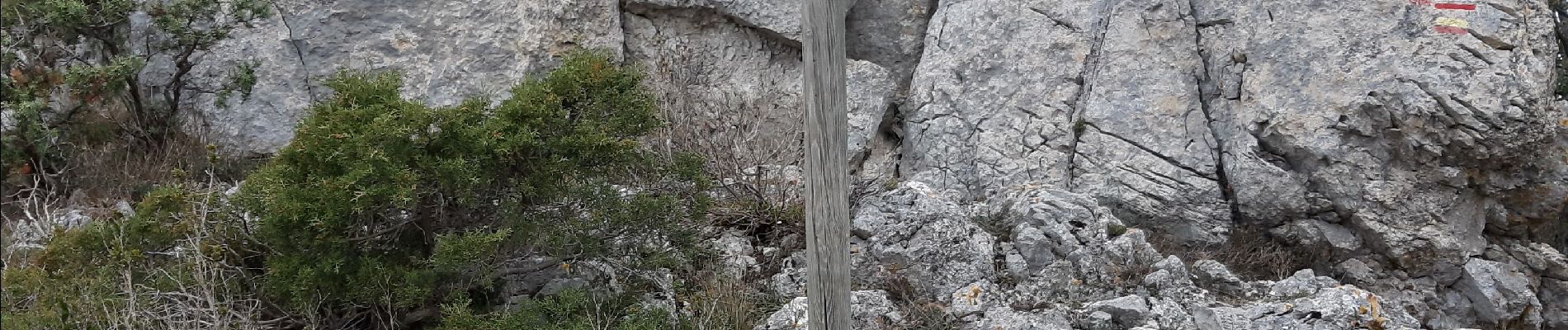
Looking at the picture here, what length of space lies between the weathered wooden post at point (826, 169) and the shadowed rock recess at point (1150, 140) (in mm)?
1190

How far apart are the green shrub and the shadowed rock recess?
39.4 inches

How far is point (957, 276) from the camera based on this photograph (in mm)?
5152

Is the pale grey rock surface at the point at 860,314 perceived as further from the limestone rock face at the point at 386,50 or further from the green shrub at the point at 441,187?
→ the limestone rock face at the point at 386,50

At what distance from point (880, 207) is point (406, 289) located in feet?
7.58

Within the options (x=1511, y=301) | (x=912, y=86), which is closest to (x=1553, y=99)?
(x=1511, y=301)

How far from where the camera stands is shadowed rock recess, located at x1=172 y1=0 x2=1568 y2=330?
516 centimetres

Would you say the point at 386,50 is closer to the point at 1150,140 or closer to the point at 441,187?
the point at 441,187

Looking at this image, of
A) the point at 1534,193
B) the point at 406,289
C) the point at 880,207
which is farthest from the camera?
the point at 1534,193

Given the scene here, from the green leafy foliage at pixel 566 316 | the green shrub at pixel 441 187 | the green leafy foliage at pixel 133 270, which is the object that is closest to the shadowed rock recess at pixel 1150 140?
the green leafy foliage at pixel 566 316

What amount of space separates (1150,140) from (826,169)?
11.6ft

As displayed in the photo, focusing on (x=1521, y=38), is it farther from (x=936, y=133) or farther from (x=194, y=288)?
(x=194, y=288)

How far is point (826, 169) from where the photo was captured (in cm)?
348

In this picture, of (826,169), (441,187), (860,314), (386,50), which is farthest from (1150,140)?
(386,50)

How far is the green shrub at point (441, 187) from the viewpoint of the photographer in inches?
167
